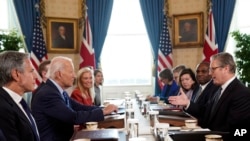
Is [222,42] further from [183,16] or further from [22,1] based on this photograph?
[22,1]

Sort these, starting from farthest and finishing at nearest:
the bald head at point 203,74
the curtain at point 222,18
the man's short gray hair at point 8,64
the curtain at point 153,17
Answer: the curtain at point 153,17 < the curtain at point 222,18 < the bald head at point 203,74 < the man's short gray hair at point 8,64

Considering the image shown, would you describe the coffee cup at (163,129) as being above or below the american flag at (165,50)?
below

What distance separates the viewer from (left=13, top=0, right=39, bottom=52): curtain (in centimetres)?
860

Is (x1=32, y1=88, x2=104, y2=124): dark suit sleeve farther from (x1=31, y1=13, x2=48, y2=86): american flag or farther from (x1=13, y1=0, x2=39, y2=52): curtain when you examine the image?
(x1=13, y1=0, x2=39, y2=52): curtain

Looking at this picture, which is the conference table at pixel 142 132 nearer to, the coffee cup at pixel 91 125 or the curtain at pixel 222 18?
the coffee cup at pixel 91 125

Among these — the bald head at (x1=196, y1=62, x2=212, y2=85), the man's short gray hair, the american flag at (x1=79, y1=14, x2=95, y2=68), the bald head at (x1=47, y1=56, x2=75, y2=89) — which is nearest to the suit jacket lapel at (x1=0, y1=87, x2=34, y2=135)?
the man's short gray hair

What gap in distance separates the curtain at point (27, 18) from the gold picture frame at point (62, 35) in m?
0.50

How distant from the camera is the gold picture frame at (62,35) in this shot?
9109 millimetres

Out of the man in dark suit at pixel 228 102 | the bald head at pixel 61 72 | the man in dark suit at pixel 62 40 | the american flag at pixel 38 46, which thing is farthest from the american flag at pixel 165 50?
the bald head at pixel 61 72

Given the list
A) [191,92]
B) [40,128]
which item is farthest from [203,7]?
[40,128]

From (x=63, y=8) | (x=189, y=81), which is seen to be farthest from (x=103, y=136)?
(x=63, y=8)

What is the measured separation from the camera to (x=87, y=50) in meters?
8.86

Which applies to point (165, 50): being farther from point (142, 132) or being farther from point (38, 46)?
point (142, 132)

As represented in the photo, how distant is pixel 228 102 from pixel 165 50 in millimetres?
5918
